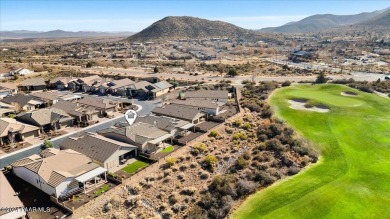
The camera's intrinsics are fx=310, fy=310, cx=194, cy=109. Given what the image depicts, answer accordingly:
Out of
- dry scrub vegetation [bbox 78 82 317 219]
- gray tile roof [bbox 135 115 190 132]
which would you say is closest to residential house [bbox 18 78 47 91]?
gray tile roof [bbox 135 115 190 132]

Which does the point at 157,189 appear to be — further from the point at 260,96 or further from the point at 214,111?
the point at 260,96

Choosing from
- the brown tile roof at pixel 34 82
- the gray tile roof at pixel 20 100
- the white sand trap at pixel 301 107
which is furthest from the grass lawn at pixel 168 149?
the brown tile roof at pixel 34 82

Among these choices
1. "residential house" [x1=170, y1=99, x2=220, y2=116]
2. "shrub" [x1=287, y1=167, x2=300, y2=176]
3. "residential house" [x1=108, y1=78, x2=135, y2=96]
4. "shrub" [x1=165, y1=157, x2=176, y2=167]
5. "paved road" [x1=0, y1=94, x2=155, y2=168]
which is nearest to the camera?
"shrub" [x1=287, y1=167, x2=300, y2=176]

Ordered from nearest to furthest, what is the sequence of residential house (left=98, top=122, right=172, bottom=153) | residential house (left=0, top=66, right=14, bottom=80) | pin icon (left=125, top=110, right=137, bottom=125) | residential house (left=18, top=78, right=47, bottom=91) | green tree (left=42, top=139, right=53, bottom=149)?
residential house (left=98, top=122, right=172, bottom=153)
green tree (left=42, top=139, right=53, bottom=149)
pin icon (left=125, top=110, right=137, bottom=125)
residential house (left=18, top=78, right=47, bottom=91)
residential house (left=0, top=66, right=14, bottom=80)

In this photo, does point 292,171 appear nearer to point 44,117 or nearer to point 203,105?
point 203,105

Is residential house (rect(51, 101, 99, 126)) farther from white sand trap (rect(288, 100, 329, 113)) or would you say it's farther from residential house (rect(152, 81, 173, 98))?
white sand trap (rect(288, 100, 329, 113))

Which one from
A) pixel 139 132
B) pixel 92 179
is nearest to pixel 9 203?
pixel 92 179
